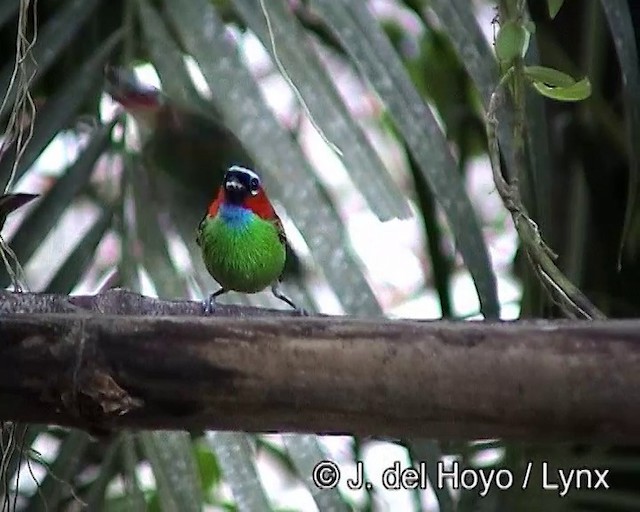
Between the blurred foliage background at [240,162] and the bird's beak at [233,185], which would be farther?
the bird's beak at [233,185]

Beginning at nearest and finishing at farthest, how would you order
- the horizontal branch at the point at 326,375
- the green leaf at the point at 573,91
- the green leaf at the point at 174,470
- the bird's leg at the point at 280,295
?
the horizontal branch at the point at 326,375, the green leaf at the point at 573,91, the green leaf at the point at 174,470, the bird's leg at the point at 280,295

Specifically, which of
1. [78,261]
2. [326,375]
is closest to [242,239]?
[78,261]

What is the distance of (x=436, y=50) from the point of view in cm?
148

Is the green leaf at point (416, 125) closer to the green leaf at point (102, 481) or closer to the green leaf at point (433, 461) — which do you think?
the green leaf at point (433, 461)

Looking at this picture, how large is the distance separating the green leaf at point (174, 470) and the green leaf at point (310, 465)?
8 centimetres

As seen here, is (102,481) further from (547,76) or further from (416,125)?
(547,76)

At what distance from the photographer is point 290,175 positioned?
Answer: 0.73 meters

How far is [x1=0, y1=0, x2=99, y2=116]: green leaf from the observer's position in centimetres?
89

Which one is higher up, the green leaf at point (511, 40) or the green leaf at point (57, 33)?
the green leaf at point (511, 40)

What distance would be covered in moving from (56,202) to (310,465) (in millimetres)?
311

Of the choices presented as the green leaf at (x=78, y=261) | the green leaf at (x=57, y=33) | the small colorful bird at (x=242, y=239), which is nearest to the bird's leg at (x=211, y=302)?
the small colorful bird at (x=242, y=239)

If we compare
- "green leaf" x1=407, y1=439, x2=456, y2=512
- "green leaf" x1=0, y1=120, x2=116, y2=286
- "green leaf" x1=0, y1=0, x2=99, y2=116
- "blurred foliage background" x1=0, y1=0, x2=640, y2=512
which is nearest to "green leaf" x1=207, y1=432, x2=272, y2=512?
"blurred foliage background" x1=0, y1=0, x2=640, y2=512

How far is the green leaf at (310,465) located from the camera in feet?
2.49

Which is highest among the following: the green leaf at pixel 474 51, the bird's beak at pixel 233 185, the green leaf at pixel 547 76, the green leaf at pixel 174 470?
the green leaf at pixel 547 76
